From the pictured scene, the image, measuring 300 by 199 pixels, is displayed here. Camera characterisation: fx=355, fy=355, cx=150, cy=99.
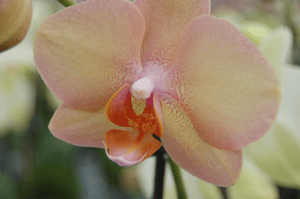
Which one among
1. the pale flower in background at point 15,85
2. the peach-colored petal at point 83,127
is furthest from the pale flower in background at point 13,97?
the peach-colored petal at point 83,127

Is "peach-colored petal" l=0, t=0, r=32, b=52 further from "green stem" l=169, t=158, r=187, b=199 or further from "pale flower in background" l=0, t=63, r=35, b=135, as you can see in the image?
"pale flower in background" l=0, t=63, r=35, b=135

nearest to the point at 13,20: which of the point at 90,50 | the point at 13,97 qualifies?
the point at 90,50

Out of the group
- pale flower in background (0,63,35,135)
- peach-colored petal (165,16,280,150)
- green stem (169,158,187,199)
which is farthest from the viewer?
pale flower in background (0,63,35,135)

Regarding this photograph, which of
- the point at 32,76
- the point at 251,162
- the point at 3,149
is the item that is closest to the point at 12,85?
the point at 32,76

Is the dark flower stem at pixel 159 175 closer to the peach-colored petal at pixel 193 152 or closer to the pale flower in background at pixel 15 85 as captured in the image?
the peach-colored petal at pixel 193 152

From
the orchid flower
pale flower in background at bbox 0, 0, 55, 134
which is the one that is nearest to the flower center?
the orchid flower

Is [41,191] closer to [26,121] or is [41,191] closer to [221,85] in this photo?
[26,121]
